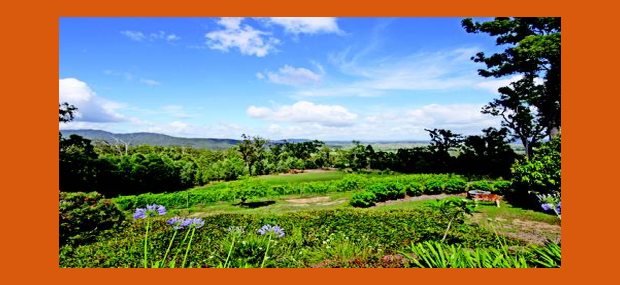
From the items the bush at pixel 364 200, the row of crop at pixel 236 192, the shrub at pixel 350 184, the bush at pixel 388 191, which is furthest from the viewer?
the shrub at pixel 350 184

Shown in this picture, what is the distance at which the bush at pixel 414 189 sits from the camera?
10588mm

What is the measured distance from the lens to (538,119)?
12.6 m

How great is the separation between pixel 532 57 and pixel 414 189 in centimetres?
575

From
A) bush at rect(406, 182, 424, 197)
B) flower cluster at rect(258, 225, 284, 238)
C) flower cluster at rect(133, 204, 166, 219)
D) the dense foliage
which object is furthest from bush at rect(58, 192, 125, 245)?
the dense foliage

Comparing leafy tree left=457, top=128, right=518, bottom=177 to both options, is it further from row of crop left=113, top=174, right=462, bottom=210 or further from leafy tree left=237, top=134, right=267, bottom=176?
leafy tree left=237, top=134, right=267, bottom=176

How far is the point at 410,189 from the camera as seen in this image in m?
10.6

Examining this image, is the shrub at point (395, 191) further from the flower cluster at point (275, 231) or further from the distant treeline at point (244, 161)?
the flower cluster at point (275, 231)

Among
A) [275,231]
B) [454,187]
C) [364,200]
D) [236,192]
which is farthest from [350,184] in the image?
[275,231]

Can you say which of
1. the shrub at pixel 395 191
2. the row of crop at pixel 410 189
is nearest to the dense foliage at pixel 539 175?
the row of crop at pixel 410 189

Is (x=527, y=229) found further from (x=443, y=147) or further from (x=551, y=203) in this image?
(x=443, y=147)

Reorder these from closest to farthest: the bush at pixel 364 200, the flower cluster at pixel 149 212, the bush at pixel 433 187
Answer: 1. the flower cluster at pixel 149 212
2. the bush at pixel 364 200
3. the bush at pixel 433 187

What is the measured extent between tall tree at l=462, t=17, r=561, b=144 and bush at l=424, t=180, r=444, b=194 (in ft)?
13.8

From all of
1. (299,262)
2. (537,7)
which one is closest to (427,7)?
(537,7)

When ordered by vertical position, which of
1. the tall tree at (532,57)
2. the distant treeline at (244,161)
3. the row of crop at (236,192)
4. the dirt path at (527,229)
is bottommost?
the row of crop at (236,192)
